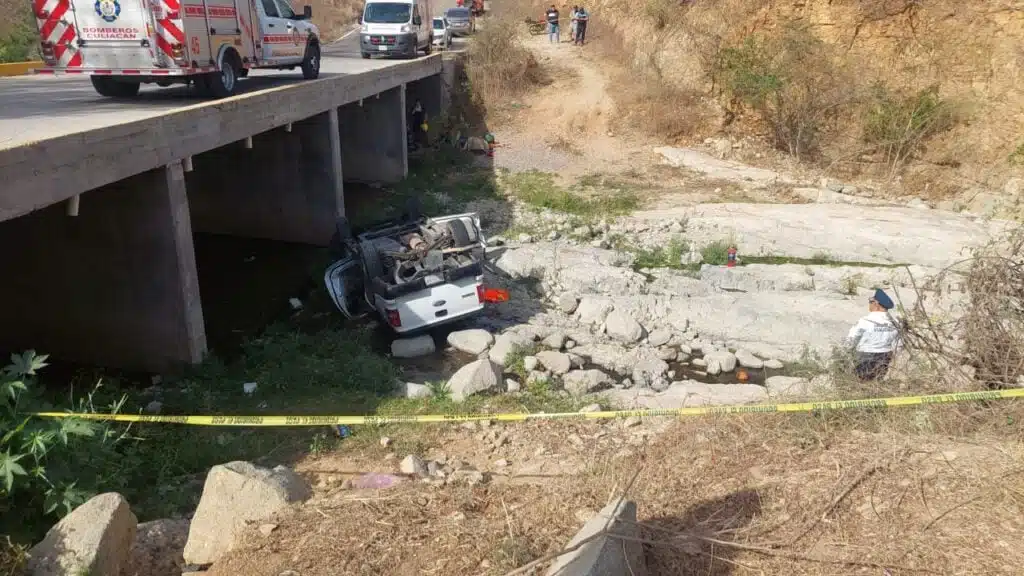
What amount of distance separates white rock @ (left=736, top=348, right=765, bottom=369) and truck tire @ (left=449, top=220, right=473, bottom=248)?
459 centimetres

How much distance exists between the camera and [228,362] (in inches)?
458

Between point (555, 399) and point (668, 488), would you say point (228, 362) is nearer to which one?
point (555, 399)

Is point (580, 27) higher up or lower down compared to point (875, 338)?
higher up

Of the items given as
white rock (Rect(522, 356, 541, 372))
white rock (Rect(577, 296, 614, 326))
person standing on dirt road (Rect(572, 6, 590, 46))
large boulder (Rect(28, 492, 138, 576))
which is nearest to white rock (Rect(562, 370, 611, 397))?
white rock (Rect(522, 356, 541, 372))

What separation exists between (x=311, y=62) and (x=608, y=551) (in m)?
15.7

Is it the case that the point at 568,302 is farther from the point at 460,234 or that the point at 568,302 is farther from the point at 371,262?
the point at 371,262

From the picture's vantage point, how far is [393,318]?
36.3 feet

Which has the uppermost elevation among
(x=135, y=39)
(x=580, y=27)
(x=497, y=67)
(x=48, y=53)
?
(x=135, y=39)

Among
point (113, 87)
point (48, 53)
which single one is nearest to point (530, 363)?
point (48, 53)

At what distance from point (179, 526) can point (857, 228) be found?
1519 centimetres

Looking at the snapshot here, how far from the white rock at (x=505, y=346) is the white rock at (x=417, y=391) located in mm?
1582

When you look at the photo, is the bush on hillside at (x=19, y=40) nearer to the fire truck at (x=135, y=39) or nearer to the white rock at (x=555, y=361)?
the fire truck at (x=135, y=39)

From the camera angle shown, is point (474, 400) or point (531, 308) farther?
point (531, 308)

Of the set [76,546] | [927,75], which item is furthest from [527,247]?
[927,75]
